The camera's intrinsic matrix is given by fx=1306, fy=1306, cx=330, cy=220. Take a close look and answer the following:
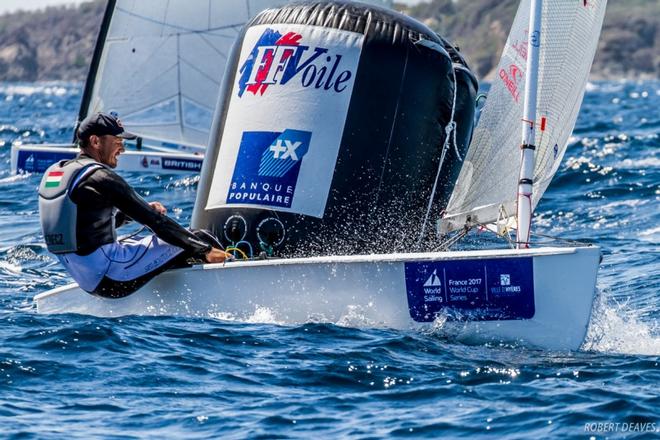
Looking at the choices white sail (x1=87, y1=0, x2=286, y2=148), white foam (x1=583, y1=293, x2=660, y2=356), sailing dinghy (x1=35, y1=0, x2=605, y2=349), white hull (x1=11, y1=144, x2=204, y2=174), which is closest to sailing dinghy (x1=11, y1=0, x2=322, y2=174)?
white sail (x1=87, y1=0, x2=286, y2=148)

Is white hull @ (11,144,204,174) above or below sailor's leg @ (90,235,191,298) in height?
above

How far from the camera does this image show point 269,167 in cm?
745

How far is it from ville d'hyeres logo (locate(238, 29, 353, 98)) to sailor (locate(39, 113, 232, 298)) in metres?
1.00

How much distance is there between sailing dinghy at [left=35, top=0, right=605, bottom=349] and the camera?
686 centimetres

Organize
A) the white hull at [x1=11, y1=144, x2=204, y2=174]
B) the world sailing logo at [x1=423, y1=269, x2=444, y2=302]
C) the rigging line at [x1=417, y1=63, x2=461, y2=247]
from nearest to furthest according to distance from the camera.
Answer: the world sailing logo at [x1=423, y1=269, x2=444, y2=302], the rigging line at [x1=417, y1=63, x2=461, y2=247], the white hull at [x1=11, y1=144, x2=204, y2=174]

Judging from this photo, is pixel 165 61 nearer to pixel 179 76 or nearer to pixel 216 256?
pixel 179 76

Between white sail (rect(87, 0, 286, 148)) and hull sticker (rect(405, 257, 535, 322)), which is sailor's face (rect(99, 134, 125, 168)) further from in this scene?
white sail (rect(87, 0, 286, 148))

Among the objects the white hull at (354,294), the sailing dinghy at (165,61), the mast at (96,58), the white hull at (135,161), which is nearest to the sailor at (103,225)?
the white hull at (354,294)

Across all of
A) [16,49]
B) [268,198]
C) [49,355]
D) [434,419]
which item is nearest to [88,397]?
[49,355]

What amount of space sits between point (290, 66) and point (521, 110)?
1343 millimetres

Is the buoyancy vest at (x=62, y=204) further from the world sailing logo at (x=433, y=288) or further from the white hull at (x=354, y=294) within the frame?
the world sailing logo at (x=433, y=288)

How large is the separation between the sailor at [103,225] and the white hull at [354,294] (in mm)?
119

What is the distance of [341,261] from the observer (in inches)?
262

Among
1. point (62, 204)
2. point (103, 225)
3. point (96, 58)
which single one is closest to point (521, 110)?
point (103, 225)
